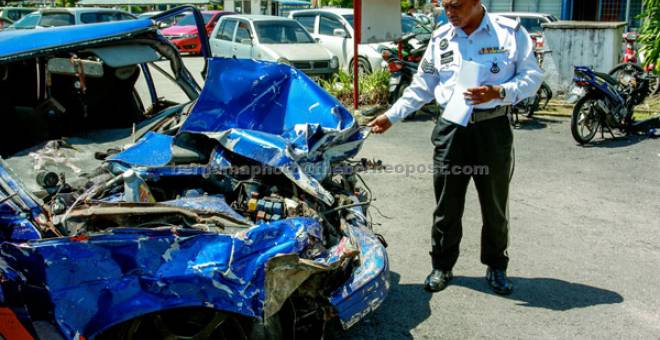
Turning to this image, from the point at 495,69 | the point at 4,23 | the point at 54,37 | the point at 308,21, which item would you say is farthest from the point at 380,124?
the point at 4,23

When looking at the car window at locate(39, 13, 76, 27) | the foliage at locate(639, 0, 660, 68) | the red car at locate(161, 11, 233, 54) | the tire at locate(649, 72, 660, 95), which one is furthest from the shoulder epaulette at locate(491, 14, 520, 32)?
the red car at locate(161, 11, 233, 54)

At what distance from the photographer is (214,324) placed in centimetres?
304

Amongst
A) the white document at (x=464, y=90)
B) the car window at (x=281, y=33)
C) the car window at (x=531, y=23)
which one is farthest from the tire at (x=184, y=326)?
the car window at (x=531, y=23)

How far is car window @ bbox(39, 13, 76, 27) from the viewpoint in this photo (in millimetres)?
17062

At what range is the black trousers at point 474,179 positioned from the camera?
407 cm

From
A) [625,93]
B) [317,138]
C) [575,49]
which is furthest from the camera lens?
[575,49]

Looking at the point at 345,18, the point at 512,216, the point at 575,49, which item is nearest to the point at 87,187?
the point at 512,216

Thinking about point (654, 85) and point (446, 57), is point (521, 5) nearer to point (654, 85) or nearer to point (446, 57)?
point (654, 85)

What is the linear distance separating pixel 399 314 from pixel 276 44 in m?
11.0

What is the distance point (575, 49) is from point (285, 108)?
9173mm

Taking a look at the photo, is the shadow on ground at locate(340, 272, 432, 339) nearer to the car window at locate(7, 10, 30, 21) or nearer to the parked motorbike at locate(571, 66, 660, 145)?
the parked motorbike at locate(571, 66, 660, 145)

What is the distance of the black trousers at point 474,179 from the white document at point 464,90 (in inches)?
4.1

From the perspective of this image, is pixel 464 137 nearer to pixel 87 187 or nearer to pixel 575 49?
pixel 87 187

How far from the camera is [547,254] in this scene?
5.00 meters
